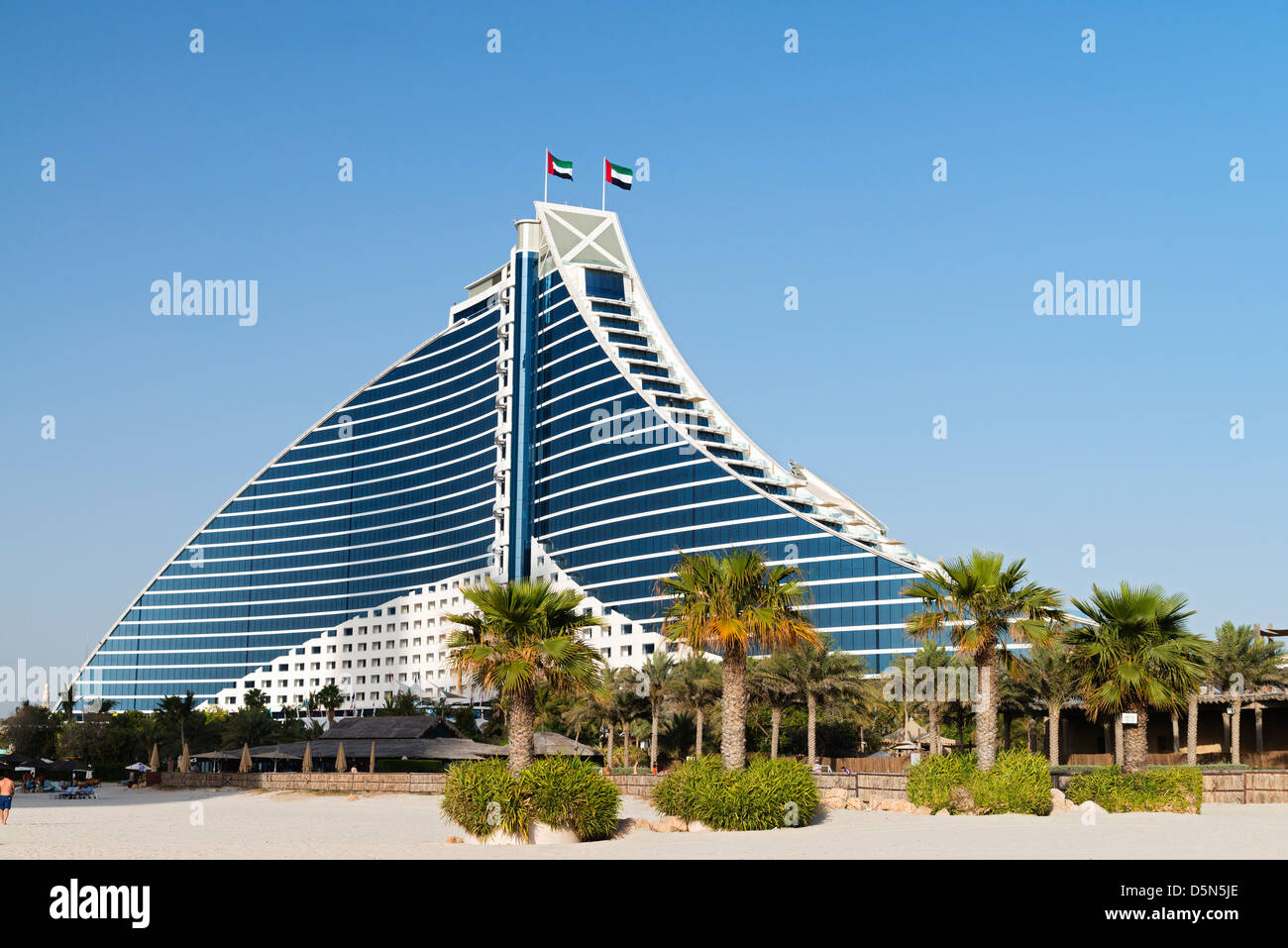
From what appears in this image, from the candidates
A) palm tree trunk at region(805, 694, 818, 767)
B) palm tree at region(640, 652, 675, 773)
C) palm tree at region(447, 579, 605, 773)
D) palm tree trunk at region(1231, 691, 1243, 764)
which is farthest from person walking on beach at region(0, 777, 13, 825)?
palm tree trunk at region(1231, 691, 1243, 764)

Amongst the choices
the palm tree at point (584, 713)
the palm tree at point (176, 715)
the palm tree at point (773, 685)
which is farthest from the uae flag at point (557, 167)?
the palm tree at point (773, 685)

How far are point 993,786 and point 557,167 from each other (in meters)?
124

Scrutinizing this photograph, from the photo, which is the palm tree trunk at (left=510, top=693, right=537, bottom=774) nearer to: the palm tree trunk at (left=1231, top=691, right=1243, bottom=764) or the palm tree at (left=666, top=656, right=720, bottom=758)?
the palm tree at (left=666, top=656, right=720, bottom=758)

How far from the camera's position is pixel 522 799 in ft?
91.2

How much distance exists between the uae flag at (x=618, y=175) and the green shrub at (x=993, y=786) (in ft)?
398

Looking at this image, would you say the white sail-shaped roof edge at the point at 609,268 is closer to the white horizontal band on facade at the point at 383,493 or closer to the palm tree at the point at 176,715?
the white horizontal band on facade at the point at 383,493

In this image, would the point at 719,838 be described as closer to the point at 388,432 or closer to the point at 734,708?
the point at 734,708

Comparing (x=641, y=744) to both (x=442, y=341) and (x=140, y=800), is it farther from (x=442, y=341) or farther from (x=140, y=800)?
(x=442, y=341)

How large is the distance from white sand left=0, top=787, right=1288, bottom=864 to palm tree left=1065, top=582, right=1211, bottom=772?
3.08 m

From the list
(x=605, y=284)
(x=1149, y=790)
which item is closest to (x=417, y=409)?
(x=605, y=284)

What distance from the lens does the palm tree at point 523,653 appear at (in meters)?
30.2
